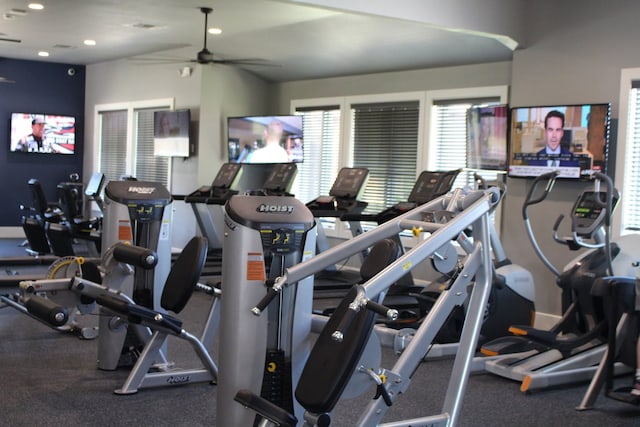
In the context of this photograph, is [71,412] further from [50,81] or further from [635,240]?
[50,81]

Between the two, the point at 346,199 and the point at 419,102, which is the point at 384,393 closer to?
the point at 346,199

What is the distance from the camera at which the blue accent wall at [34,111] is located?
1232 cm

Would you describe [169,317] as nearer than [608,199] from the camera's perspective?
Yes

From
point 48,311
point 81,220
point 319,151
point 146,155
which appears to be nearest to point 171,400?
point 48,311

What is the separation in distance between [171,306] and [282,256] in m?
1.02

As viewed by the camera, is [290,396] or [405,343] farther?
[290,396]

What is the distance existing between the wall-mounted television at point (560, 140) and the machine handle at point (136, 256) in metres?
3.74

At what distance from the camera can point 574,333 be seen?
4.80 m

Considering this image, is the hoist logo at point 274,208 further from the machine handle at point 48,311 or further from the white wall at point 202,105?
the white wall at point 202,105

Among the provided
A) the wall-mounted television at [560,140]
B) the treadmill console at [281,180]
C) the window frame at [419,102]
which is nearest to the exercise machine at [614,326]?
the wall-mounted television at [560,140]

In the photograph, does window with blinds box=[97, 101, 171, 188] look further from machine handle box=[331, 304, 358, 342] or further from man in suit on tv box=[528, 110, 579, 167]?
machine handle box=[331, 304, 358, 342]

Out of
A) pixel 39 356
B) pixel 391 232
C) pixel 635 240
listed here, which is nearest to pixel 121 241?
pixel 39 356

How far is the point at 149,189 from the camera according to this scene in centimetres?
465

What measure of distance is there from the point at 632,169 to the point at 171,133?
623cm
